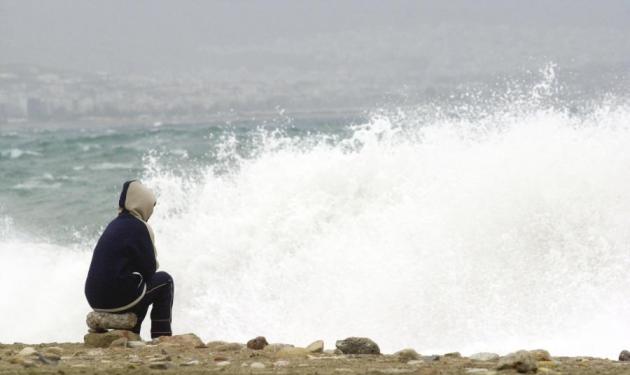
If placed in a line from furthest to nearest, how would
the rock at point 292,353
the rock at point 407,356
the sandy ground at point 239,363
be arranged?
the rock at point 292,353 < the rock at point 407,356 < the sandy ground at point 239,363

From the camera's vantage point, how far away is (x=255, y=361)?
5.43 meters

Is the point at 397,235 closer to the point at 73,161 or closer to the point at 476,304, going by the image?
the point at 476,304

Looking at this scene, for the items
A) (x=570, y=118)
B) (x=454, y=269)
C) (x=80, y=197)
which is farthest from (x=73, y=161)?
(x=454, y=269)

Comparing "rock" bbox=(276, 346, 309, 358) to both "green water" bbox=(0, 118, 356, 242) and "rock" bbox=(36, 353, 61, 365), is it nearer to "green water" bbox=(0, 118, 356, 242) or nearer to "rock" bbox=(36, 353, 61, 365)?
"rock" bbox=(36, 353, 61, 365)

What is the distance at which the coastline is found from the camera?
16.0ft

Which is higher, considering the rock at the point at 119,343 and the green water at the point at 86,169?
the green water at the point at 86,169

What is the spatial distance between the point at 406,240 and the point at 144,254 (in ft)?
12.6

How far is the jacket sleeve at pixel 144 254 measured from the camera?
21.4 ft

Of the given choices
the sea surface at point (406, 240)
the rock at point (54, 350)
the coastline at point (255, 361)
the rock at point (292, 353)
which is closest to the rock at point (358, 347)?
the coastline at point (255, 361)

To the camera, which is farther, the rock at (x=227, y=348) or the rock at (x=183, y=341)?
the rock at (x=183, y=341)

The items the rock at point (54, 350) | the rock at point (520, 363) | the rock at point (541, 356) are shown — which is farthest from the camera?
the rock at point (54, 350)

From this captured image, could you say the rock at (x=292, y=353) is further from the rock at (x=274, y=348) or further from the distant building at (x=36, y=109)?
the distant building at (x=36, y=109)

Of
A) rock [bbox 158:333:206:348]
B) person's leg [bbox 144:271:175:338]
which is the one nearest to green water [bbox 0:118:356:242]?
person's leg [bbox 144:271:175:338]

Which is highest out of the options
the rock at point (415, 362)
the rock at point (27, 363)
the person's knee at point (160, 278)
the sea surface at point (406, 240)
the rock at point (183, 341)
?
the sea surface at point (406, 240)
